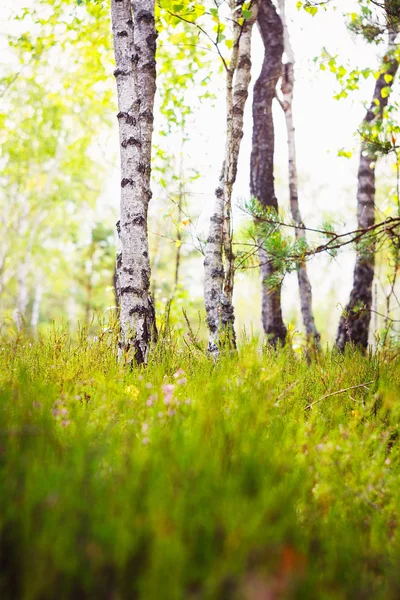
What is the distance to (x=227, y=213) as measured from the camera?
4207 millimetres

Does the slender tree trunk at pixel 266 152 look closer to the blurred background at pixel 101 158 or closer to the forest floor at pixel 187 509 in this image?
the blurred background at pixel 101 158

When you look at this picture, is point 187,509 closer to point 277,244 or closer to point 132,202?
point 277,244

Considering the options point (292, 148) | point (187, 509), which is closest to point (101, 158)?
point (292, 148)

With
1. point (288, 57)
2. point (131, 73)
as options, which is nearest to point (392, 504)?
point (131, 73)

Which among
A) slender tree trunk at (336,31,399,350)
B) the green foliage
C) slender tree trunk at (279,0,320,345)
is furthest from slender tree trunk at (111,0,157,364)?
slender tree trunk at (279,0,320,345)

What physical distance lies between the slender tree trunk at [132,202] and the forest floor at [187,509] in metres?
1.53

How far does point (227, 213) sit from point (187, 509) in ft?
10.8

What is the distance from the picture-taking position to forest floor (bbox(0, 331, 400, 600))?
98 cm

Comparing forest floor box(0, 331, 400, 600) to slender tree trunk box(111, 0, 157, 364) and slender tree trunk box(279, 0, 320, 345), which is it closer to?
slender tree trunk box(111, 0, 157, 364)

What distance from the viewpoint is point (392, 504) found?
1866mm

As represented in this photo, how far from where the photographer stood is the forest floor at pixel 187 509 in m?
0.98

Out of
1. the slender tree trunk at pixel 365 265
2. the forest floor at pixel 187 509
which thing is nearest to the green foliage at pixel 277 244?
the forest floor at pixel 187 509

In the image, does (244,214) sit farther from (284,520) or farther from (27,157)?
(27,157)

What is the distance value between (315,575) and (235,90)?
5777 mm
